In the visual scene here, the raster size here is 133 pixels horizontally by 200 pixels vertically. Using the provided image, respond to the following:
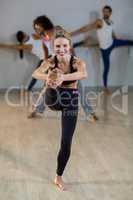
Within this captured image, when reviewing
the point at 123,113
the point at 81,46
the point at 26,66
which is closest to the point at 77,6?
the point at 81,46

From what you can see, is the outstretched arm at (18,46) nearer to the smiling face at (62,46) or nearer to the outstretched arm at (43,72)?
the outstretched arm at (43,72)

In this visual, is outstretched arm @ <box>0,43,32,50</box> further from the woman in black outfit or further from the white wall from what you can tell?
the woman in black outfit

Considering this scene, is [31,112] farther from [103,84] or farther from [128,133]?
[103,84]

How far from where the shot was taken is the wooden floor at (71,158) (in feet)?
10.6

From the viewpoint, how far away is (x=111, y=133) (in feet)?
15.4

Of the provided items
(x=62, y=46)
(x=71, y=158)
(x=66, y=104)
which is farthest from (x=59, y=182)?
(x=62, y=46)

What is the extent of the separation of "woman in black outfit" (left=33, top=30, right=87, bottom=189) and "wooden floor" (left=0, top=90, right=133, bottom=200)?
0.49 metres

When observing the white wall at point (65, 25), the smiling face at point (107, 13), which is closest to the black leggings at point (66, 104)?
the smiling face at point (107, 13)

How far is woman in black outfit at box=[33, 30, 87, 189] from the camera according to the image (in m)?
2.97

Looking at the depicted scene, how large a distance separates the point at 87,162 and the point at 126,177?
487mm

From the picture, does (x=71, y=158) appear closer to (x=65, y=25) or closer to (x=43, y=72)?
(x=43, y=72)

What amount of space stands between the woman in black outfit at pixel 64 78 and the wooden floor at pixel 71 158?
19.2 inches

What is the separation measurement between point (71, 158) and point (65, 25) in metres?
3.44

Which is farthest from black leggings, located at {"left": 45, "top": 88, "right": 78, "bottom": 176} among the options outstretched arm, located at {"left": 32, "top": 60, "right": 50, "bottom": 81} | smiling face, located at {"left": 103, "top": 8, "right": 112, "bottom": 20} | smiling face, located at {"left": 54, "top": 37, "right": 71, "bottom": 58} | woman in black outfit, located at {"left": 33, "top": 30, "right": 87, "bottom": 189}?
smiling face, located at {"left": 103, "top": 8, "right": 112, "bottom": 20}
